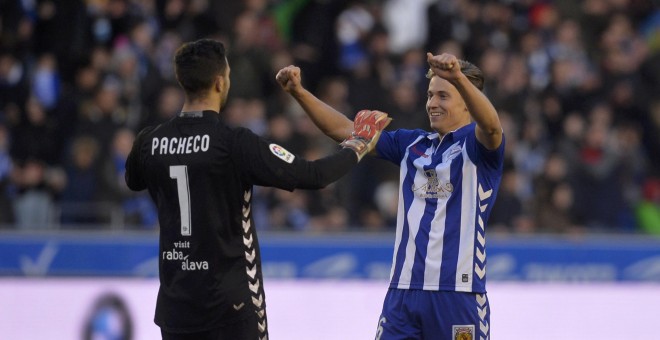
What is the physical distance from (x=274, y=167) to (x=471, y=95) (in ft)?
3.35

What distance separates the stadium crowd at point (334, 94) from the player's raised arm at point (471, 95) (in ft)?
24.9

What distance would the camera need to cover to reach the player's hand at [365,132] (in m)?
6.02

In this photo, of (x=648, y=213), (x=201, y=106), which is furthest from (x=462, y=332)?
(x=648, y=213)

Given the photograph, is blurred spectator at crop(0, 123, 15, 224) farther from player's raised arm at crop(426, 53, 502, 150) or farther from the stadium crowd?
player's raised arm at crop(426, 53, 502, 150)

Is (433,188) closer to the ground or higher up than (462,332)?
higher up

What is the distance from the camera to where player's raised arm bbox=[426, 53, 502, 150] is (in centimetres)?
573

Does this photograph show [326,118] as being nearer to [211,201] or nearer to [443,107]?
[443,107]

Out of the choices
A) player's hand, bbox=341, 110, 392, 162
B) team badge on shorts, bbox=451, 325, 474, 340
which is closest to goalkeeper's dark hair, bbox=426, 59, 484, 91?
player's hand, bbox=341, 110, 392, 162

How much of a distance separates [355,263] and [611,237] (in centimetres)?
279

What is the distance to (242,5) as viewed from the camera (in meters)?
15.9

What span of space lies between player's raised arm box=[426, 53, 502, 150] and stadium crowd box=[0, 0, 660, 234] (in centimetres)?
758

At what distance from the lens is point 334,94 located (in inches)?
560

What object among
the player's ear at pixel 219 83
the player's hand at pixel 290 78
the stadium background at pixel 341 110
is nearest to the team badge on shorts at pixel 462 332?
the player's hand at pixel 290 78

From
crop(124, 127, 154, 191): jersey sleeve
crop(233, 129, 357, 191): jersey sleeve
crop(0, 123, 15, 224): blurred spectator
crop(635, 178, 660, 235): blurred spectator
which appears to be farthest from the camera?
crop(635, 178, 660, 235): blurred spectator
